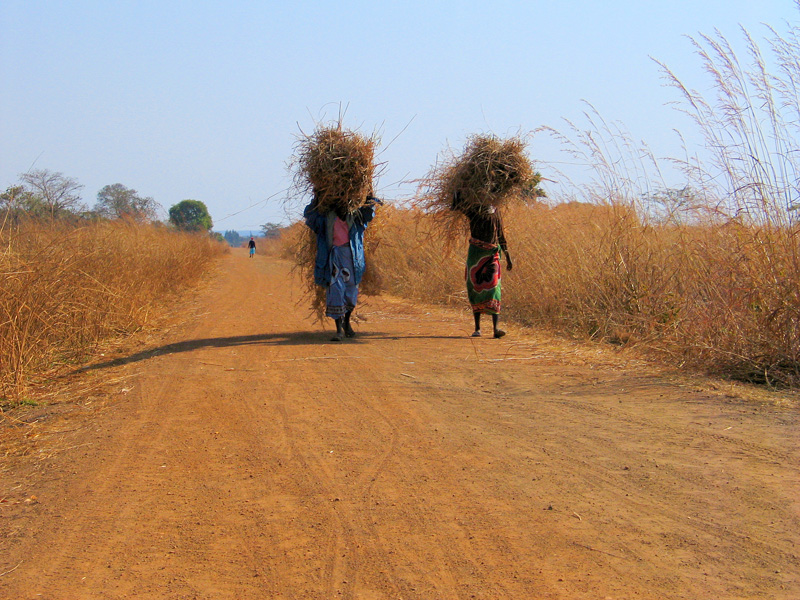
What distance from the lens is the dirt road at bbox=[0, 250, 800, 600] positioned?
2.64 meters

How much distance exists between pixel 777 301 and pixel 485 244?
3.12 m

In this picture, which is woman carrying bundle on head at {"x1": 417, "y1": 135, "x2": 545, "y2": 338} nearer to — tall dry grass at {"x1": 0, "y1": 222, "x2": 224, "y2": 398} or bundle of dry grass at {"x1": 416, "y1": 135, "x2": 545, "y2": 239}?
bundle of dry grass at {"x1": 416, "y1": 135, "x2": 545, "y2": 239}

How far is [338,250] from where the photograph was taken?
7609mm

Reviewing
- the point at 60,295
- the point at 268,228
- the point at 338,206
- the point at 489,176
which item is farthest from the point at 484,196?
the point at 268,228

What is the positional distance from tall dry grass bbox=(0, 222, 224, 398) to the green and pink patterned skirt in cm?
383

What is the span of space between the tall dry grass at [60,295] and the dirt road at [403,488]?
24.8 inches

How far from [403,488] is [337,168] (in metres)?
4.56

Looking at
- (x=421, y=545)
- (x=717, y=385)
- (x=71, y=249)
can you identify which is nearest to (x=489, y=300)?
(x=717, y=385)

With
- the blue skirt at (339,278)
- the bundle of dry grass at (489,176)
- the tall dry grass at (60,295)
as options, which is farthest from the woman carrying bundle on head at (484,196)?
the tall dry grass at (60,295)

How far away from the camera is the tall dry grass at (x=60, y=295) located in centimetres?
547

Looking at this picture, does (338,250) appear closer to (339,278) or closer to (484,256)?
(339,278)

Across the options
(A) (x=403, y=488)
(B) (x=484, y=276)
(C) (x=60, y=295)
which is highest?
(B) (x=484, y=276)

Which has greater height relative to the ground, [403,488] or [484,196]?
[484,196]

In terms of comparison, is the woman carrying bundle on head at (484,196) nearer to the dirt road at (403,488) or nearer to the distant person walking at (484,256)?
the distant person walking at (484,256)
